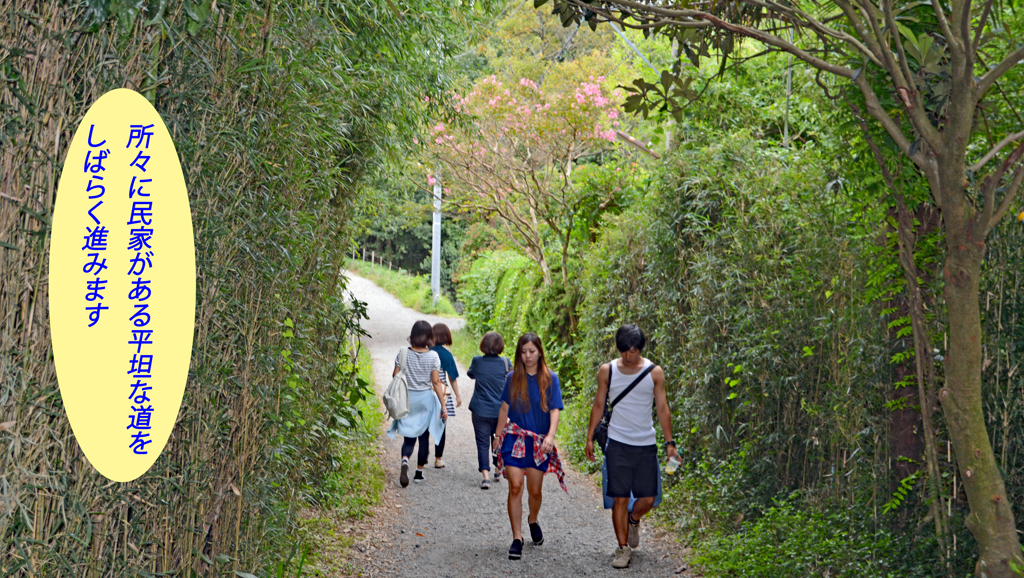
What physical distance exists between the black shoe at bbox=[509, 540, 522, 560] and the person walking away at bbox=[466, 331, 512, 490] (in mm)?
2146

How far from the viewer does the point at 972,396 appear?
11.4 feet

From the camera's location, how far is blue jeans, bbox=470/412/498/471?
27.3 feet

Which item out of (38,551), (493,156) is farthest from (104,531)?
(493,156)

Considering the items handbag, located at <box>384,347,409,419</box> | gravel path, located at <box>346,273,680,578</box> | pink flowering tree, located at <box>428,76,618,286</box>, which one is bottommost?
gravel path, located at <box>346,273,680,578</box>

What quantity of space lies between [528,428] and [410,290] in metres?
27.5

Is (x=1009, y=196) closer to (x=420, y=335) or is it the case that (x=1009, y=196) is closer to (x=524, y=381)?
(x=524, y=381)

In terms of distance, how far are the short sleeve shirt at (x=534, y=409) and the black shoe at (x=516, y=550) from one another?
0.83 m

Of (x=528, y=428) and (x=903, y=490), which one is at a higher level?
(x=903, y=490)

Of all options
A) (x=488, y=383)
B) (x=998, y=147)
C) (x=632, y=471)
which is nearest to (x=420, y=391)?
(x=488, y=383)

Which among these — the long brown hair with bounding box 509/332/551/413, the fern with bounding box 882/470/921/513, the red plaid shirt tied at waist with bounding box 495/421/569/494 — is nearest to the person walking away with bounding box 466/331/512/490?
the long brown hair with bounding box 509/332/551/413

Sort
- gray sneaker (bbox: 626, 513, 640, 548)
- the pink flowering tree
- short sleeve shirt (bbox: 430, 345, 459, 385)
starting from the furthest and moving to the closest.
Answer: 1. the pink flowering tree
2. short sleeve shirt (bbox: 430, 345, 459, 385)
3. gray sneaker (bbox: 626, 513, 640, 548)

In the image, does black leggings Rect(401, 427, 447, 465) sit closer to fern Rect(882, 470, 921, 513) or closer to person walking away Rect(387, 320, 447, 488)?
person walking away Rect(387, 320, 447, 488)

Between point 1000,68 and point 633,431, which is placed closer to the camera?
point 1000,68

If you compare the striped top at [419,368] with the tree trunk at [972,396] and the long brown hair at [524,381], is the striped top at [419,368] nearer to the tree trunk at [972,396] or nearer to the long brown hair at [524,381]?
the long brown hair at [524,381]
